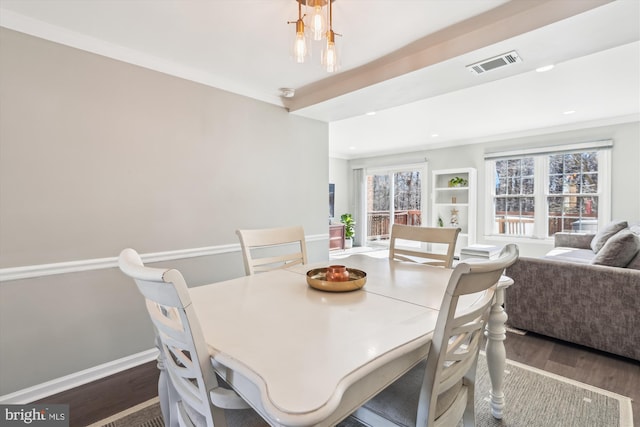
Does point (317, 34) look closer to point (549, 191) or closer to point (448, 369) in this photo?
point (448, 369)

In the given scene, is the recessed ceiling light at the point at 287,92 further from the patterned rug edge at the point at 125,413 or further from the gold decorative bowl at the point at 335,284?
the patterned rug edge at the point at 125,413

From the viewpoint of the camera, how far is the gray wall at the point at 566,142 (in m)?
4.31

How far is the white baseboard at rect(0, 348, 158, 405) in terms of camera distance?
72.1 inches

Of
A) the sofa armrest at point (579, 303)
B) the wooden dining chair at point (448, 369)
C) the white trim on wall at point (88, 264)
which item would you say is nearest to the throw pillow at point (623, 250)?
the sofa armrest at point (579, 303)

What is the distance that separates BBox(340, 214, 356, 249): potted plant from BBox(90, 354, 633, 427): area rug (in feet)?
18.3

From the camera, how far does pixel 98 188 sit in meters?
2.11

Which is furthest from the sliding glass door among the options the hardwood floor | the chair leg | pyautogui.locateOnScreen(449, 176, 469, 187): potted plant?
the chair leg

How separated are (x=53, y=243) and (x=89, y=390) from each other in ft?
3.20

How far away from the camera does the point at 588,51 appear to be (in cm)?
195

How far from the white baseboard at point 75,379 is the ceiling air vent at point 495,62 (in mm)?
3177

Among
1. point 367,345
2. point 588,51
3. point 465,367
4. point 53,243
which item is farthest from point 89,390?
point 588,51

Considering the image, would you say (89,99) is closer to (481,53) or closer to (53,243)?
(53,243)

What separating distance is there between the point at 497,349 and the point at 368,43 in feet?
6.78

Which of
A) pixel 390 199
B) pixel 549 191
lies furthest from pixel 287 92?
pixel 390 199
